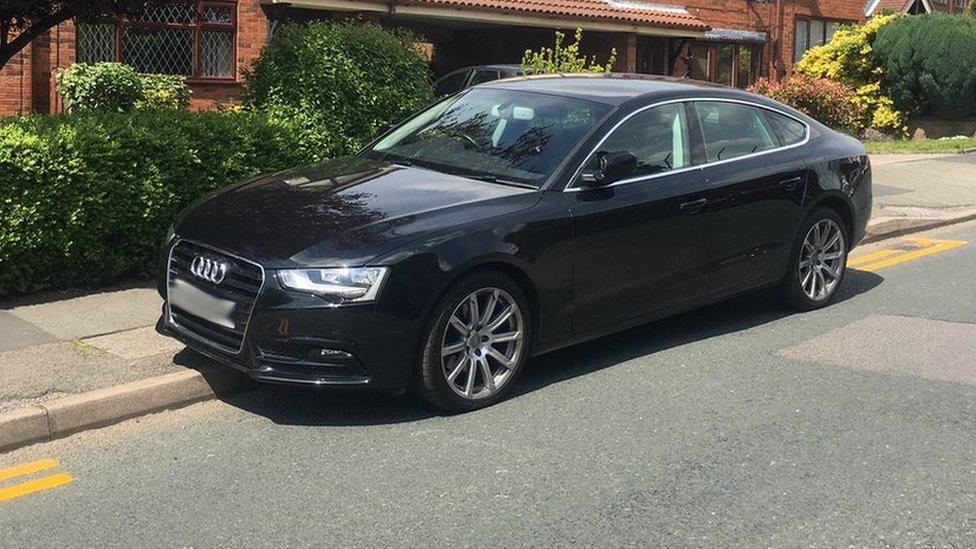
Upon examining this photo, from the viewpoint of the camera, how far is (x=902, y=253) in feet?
33.2

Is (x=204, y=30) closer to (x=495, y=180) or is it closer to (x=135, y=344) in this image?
(x=135, y=344)

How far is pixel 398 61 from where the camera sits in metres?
9.41

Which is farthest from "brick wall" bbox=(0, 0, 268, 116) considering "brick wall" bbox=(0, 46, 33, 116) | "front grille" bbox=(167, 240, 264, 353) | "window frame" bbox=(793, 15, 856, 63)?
"window frame" bbox=(793, 15, 856, 63)

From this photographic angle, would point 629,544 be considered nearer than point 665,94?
Yes

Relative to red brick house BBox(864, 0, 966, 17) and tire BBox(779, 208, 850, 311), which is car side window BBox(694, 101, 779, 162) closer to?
tire BBox(779, 208, 850, 311)

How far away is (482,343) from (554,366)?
3.19 ft

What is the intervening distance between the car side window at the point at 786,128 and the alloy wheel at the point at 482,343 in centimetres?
284

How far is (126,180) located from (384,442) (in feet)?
11.1

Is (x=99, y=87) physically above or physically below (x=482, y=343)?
above

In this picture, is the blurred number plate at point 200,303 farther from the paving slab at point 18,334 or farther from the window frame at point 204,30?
the window frame at point 204,30

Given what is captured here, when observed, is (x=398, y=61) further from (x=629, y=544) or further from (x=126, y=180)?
(x=629, y=544)

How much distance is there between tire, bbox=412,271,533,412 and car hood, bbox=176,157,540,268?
1.22 feet

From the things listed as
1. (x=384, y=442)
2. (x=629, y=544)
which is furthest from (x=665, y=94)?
(x=629, y=544)

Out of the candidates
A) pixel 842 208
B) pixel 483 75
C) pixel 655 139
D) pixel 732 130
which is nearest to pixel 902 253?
pixel 842 208
